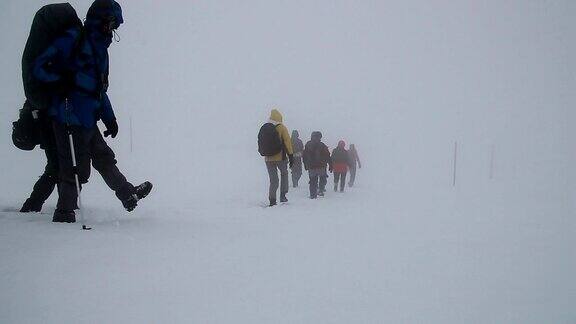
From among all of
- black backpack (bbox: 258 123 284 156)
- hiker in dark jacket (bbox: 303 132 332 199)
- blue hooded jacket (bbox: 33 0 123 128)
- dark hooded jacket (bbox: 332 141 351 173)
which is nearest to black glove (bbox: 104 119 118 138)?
blue hooded jacket (bbox: 33 0 123 128)

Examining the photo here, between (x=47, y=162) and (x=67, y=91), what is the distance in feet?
3.31

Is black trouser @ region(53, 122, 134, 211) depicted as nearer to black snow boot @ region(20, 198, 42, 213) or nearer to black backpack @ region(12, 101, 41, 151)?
black backpack @ region(12, 101, 41, 151)

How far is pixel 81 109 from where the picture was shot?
3.51 meters

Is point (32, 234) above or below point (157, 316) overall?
above

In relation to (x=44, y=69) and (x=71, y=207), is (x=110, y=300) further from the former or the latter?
(x=44, y=69)

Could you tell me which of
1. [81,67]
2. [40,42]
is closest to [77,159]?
[81,67]

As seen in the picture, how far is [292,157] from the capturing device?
751cm

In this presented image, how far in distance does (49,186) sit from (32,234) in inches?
61.4

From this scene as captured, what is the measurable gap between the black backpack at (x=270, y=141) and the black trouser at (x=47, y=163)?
13.3 feet

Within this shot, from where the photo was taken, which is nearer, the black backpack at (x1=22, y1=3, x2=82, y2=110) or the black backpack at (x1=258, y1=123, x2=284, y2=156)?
the black backpack at (x1=22, y1=3, x2=82, y2=110)

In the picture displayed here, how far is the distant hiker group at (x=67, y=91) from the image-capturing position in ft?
10.5

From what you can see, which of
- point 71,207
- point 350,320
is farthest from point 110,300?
point 71,207

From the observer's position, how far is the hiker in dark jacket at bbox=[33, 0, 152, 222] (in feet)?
10.8

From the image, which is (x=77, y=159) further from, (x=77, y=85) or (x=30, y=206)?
(x=30, y=206)
